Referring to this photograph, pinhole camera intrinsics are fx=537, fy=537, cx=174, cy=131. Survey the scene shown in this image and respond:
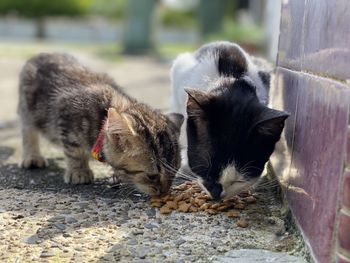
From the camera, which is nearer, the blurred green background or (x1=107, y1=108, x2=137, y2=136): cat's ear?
(x1=107, y1=108, x2=137, y2=136): cat's ear

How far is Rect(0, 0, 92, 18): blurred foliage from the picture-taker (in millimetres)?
25391

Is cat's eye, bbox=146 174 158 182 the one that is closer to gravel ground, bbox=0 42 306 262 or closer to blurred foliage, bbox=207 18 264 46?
gravel ground, bbox=0 42 306 262

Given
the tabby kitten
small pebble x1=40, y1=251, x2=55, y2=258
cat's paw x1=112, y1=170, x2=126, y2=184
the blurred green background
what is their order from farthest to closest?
the blurred green background, cat's paw x1=112, y1=170, x2=126, y2=184, the tabby kitten, small pebble x1=40, y1=251, x2=55, y2=258

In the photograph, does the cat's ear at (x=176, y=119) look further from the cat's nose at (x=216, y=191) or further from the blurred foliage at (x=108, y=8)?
the blurred foliage at (x=108, y=8)

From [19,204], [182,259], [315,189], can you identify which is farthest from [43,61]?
[315,189]

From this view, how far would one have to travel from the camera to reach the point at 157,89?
905cm

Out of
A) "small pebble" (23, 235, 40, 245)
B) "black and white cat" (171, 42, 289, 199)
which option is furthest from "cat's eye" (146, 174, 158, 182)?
"small pebble" (23, 235, 40, 245)

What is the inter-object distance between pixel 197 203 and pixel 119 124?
692mm

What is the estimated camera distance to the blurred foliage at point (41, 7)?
2539 cm

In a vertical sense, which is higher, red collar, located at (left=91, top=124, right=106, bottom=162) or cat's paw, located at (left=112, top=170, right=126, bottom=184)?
red collar, located at (left=91, top=124, right=106, bottom=162)

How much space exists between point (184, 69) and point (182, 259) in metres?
2.38

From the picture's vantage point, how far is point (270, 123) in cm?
301

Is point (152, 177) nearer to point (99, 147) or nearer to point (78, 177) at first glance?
point (99, 147)

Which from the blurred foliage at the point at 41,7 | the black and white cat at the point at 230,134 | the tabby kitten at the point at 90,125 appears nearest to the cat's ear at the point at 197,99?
the black and white cat at the point at 230,134
